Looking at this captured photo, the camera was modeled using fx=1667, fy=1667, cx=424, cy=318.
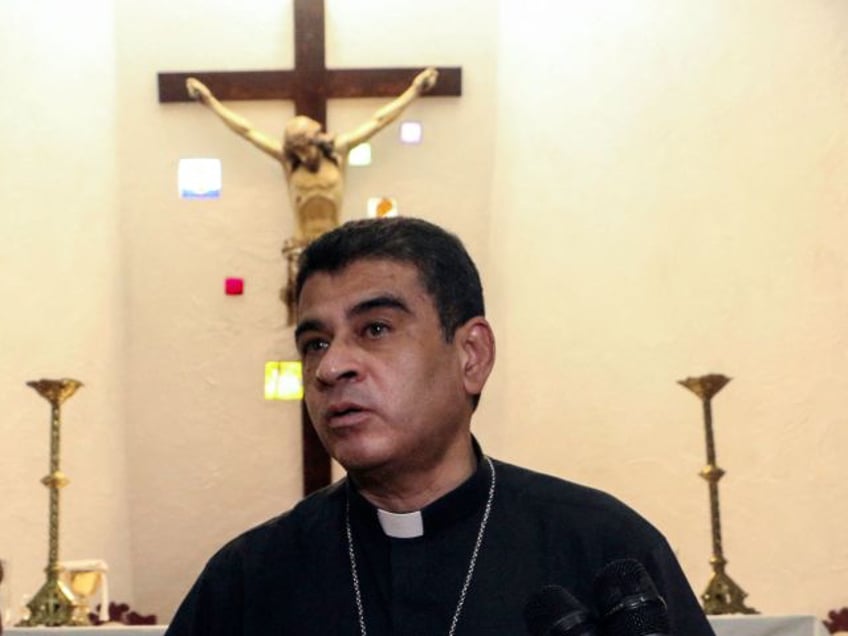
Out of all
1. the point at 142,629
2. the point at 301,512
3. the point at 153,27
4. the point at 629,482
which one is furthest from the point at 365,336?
the point at 153,27

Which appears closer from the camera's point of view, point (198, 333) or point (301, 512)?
point (301, 512)

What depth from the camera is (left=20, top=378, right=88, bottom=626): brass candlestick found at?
524cm

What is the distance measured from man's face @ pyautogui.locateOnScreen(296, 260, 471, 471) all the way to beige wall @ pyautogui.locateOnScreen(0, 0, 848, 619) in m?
5.06

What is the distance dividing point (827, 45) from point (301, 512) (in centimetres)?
548

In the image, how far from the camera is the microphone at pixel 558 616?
1549 mm

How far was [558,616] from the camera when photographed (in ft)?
5.21

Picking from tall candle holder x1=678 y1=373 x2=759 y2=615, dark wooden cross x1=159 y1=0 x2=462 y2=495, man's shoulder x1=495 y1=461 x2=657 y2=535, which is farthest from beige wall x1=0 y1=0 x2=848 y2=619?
man's shoulder x1=495 y1=461 x2=657 y2=535

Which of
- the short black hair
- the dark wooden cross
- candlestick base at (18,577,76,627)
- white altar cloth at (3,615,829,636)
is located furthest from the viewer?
the dark wooden cross

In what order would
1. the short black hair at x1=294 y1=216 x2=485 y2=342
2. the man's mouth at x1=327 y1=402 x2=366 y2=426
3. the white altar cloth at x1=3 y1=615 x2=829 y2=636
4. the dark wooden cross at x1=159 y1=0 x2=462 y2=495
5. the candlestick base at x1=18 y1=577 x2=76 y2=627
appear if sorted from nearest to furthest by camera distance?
the man's mouth at x1=327 y1=402 x2=366 y2=426, the short black hair at x1=294 y1=216 x2=485 y2=342, the white altar cloth at x1=3 y1=615 x2=829 y2=636, the candlestick base at x1=18 y1=577 x2=76 y2=627, the dark wooden cross at x1=159 y1=0 x2=462 y2=495

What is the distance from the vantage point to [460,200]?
787 cm

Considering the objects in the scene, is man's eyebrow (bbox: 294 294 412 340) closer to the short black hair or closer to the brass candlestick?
the short black hair

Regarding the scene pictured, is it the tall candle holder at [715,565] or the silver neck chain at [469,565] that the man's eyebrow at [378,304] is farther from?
the tall candle holder at [715,565]

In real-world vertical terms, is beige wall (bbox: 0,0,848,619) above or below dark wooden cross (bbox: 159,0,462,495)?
below

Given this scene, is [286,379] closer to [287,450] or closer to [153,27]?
[287,450]
